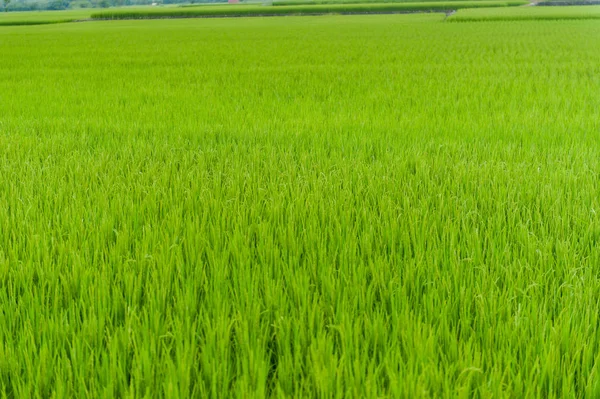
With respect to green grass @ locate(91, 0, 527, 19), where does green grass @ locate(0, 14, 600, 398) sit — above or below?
below

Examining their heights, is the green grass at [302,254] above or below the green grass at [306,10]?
below

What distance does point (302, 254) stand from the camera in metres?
1.80

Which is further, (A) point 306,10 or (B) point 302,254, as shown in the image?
(A) point 306,10

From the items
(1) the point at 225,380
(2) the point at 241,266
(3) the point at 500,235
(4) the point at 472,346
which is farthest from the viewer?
(3) the point at 500,235

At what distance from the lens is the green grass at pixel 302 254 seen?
3.61 feet

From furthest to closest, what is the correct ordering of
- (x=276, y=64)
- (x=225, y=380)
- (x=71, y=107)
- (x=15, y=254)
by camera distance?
(x=276, y=64) → (x=71, y=107) → (x=15, y=254) → (x=225, y=380)

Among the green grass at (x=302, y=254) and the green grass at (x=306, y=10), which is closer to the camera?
the green grass at (x=302, y=254)

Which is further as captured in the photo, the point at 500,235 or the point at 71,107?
the point at 71,107

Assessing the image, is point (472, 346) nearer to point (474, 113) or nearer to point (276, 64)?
point (474, 113)

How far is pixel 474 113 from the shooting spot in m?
4.44

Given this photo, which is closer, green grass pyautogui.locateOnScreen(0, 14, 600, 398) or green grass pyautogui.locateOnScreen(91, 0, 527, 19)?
green grass pyautogui.locateOnScreen(0, 14, 600, 398)

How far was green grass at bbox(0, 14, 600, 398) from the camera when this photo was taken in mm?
1101

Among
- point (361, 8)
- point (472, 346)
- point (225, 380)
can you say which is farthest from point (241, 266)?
point (361, 8)

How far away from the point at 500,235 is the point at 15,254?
1494 mm
